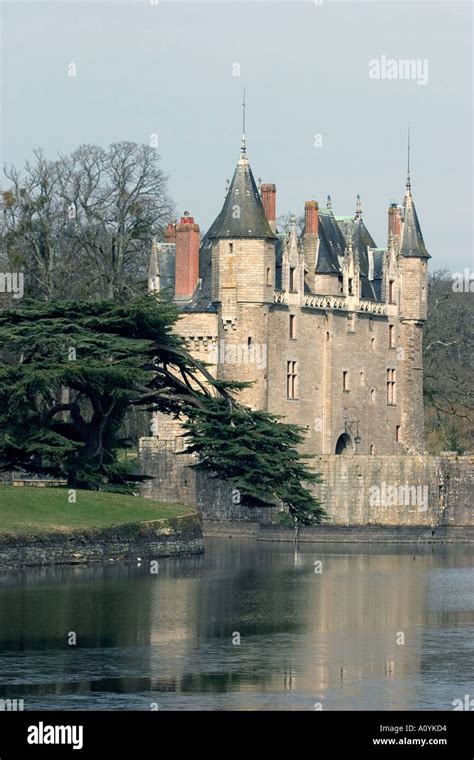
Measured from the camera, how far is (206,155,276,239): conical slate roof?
67438 mm

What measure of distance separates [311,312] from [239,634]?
32709 millimetres

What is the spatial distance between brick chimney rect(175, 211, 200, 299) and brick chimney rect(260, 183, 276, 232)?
2.40 m

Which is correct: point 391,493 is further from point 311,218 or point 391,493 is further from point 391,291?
point 391,291

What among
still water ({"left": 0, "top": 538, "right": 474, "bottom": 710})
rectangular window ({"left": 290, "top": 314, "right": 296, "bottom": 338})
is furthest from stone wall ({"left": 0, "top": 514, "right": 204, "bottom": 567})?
rectangular window ({"left": 290, "top": 314, "right": 296, "bottom": 338})

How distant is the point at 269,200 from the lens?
70750mm

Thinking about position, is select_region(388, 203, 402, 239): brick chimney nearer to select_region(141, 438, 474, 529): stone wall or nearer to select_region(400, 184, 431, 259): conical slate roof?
select_region(400, 184, 431, 259): conical slate roof

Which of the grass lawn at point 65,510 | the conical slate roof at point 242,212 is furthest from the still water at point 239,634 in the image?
the conical slate roof at point 242,212

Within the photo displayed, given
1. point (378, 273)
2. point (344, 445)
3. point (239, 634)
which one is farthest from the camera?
point (378, 273)

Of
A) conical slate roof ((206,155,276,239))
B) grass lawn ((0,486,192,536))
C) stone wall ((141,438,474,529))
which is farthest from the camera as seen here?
conical slate roof ((206,155,276,239))

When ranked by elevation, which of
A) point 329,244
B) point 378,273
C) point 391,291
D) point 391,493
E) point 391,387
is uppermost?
point 329,244

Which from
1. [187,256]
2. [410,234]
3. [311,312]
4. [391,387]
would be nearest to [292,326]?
[311,312]

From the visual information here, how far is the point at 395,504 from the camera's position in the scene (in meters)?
65.2
